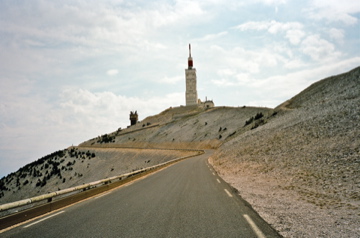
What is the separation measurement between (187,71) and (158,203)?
16430 cm

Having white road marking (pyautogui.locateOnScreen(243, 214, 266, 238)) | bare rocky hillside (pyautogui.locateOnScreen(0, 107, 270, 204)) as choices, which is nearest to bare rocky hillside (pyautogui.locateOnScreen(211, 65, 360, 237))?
white road marking (pyautogui.locateOnScreen(243, 214, 266, 238))

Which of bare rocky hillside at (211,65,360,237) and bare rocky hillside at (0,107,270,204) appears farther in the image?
bare rocky hillside at (0,107,270,204)

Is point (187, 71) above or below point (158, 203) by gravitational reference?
above

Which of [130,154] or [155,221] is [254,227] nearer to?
[155,221]

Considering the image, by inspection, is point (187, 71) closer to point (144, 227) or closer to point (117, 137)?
point (117, 137)

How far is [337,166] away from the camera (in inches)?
623

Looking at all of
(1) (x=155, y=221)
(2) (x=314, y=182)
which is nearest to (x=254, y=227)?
(1) (x=155, y=221)

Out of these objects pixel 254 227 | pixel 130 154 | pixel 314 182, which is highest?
pixel 254 227

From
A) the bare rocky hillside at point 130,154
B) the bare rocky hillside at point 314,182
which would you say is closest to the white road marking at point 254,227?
the bare rocky hillside at point 314,182

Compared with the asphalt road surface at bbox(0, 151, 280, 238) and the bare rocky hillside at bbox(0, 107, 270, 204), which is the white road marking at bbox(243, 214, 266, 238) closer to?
the asphalt road surface at bbox(0, 151, 280, 238)

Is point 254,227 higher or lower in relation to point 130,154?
higher

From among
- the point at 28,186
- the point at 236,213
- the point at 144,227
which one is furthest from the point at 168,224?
the point at 28,186

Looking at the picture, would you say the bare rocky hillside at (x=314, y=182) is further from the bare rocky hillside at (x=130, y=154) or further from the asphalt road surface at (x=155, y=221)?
the bare rocky hillside at (x=130, y=154)

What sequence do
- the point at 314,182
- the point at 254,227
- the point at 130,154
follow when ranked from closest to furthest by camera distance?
the point at 254,227
the point at 314,182
the point at 130,154
